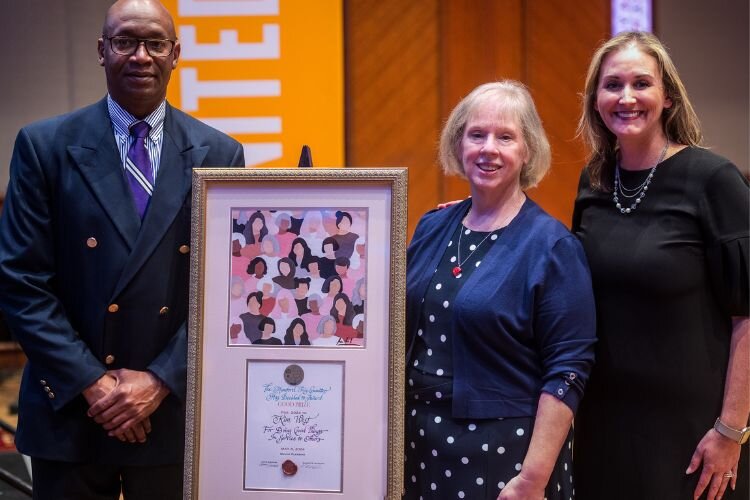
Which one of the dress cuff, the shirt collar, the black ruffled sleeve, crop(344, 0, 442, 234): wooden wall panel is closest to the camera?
the dress cuff

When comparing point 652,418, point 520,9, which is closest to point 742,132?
point 520,9

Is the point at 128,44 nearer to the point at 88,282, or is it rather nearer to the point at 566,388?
the point at 88,282

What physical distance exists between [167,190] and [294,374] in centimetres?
55

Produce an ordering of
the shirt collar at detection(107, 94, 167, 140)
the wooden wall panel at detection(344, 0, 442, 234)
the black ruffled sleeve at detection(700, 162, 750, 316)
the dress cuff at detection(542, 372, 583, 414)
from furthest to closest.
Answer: the wooden wall panel at detection(344, 0, 442, 234) → the shirt collar at detection(107, 94, 167, 140) → the black ruffled sleeve at detection(700, 162, 750, 316) → the dress cuff at detection(542, 372, 583, 414)

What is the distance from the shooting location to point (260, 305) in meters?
1.84

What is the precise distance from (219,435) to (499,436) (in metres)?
0.63

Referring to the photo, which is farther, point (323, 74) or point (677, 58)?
point (677, 58)

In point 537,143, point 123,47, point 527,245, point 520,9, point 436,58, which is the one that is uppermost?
point 520,9

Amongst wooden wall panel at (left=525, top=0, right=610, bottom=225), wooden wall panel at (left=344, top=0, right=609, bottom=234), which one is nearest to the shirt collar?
wooden wall panel at (left=344, top=0, right=609, bottom=234)

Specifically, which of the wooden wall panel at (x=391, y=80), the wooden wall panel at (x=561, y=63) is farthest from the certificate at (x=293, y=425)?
the wooden wall panel at (x=561, y=63)

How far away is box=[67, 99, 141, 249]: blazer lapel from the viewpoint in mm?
1936

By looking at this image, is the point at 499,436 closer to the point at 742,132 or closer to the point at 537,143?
the point at 537,143

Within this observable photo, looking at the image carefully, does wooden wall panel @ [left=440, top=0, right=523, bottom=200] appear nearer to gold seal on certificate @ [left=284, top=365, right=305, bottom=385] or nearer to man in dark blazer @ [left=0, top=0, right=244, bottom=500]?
man in dark blazer @ [left=0, top=0, right=244, bottom=500]

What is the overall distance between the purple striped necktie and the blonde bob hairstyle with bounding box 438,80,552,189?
0.76 m
